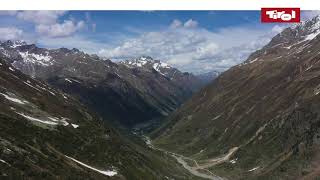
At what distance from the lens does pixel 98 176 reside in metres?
113

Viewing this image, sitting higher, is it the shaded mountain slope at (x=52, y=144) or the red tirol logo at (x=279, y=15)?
the red tirol logo at (x=279, y=15)

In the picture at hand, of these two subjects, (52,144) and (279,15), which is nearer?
(279,15)

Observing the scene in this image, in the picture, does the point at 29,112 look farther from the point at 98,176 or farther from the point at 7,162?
the point at 7,162

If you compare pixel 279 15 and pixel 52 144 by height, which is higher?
pixel 279 15

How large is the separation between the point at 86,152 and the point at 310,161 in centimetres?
7832

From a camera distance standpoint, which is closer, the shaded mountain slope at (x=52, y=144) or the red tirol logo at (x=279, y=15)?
the red tirol logo at (x=279, y=15)

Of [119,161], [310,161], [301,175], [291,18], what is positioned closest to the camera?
[291,18]

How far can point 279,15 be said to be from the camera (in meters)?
44.6

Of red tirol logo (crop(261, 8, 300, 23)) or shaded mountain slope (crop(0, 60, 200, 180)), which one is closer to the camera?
red tirol logo (crop(261, 8, 300, 23))

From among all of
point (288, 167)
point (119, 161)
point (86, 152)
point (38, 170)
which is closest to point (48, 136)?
point (86, 152)

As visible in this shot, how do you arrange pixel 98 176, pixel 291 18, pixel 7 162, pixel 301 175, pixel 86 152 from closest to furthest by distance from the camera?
pixel 291 18, pixel 7 162, pixel 98 176, pixel 86 152, pixel 301 175

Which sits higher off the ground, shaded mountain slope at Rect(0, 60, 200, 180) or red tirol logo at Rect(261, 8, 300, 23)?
red tirol logo at Rect(261, 8, 300, 23)

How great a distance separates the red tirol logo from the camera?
4425cm

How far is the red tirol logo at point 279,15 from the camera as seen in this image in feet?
145
